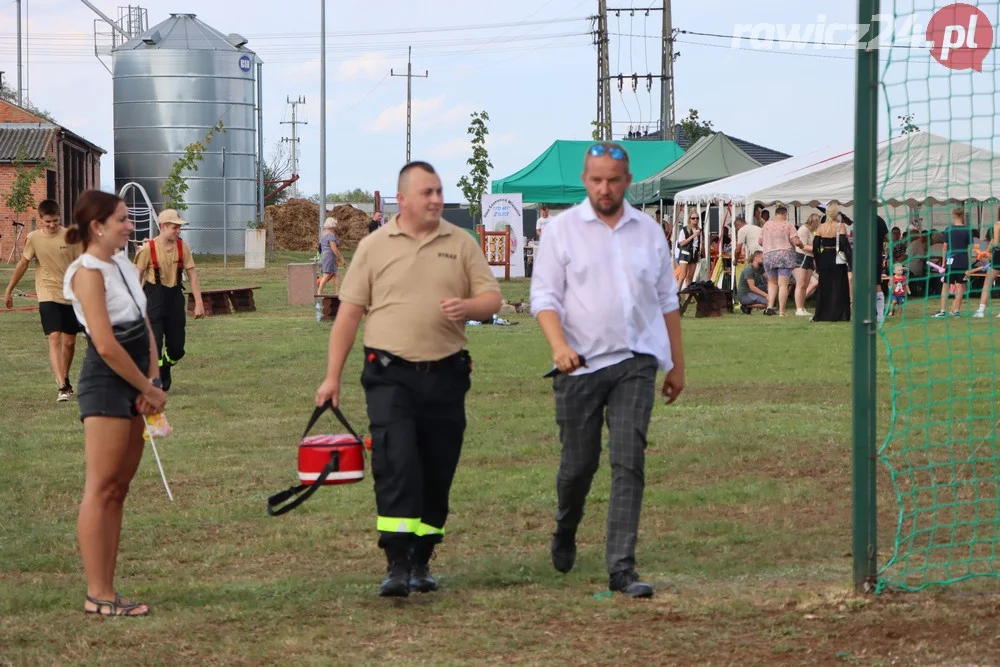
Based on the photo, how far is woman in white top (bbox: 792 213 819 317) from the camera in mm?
25156

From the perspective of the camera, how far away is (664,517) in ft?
27.0

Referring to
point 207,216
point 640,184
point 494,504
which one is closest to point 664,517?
point 494,504

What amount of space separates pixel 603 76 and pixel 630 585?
47021mm

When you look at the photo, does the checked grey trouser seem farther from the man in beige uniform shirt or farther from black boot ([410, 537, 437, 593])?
black boot ([410, 537, 437, 593])

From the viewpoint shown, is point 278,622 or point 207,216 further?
point 207,216

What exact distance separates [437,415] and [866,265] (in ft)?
6.13

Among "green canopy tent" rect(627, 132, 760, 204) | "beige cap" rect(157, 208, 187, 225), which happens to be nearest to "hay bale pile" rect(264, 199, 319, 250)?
"green canopy tent" rect(627, 132, 760, 204)

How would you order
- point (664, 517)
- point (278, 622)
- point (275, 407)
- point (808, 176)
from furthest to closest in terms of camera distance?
1. point (808, 176)
2. point (275, 407)
3. point (664, 517)
4. point (278, 622)

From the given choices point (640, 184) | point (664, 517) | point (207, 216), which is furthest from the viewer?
point (207, 216)

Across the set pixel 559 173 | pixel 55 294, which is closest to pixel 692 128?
pixel 559 173

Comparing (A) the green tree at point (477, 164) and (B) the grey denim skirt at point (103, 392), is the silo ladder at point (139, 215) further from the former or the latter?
(B) the grey denim skirt at point (103, 392)

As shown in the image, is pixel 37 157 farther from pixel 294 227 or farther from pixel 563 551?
pixel 563 551

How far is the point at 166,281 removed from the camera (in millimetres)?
13133

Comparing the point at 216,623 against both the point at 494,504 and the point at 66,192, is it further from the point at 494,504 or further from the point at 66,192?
the point at 66,192
